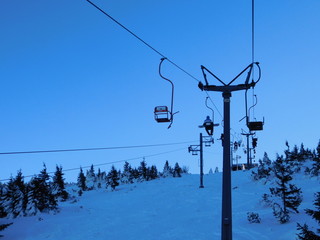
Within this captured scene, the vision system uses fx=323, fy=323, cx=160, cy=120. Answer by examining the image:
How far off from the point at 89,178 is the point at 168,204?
9364 centimetres

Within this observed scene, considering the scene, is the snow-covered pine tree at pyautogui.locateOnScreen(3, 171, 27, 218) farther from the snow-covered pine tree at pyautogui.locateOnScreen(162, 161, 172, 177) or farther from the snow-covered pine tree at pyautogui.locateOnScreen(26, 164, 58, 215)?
the snow-covered pine tree at pyautogui.locateOnScreen(162, 161, 172, 177)

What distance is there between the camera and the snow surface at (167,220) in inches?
728

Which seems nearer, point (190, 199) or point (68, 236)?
point (68, 236)

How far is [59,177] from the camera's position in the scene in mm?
58750

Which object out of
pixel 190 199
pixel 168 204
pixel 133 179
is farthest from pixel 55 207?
pixel 133 179

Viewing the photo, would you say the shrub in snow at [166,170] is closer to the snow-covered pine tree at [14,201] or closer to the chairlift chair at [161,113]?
the snow-covered pine tree at [14,201]

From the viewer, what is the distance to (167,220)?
23188 mm

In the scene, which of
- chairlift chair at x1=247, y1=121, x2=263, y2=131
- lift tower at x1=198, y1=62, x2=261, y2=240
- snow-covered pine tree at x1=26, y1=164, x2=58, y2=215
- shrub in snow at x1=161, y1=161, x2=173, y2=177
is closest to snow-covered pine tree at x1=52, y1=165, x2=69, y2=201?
snow-covered pine tree at x1=26, y1=164, x2=58, y2=215

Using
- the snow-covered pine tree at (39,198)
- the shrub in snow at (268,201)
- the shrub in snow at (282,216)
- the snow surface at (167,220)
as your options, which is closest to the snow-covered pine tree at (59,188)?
the snow-covered pine tree at (39,198)

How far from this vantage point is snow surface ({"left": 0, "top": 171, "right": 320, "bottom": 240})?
60.7 ft

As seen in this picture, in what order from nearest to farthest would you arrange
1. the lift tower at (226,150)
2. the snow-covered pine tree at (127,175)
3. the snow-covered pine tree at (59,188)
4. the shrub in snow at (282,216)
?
the lift tower at (226,150) → the shrub in snow at (282,216) → the snow-covered pine tree at (59,188) → the snow-covered pine tree at (127,175)

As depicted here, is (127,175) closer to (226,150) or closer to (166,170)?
(166,170)

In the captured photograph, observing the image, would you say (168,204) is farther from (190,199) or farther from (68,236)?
(68,236)

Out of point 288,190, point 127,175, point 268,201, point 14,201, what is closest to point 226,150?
point 268,201
